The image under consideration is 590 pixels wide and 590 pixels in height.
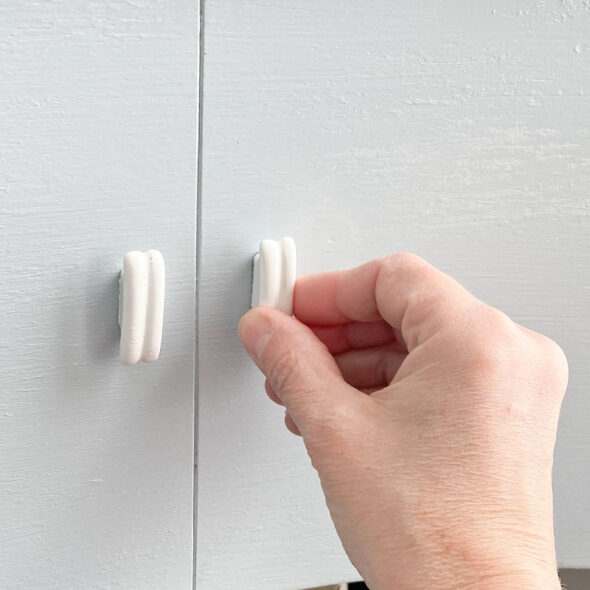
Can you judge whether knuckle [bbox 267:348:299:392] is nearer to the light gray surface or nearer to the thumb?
the thumb

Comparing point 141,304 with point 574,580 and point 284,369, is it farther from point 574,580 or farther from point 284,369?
point 574,580

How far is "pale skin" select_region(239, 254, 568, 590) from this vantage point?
12.8 inches

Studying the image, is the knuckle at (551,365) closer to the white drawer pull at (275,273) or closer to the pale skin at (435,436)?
the pale skin at (435,436)

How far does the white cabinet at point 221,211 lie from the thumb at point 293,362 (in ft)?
0.10

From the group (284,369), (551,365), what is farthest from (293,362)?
(551,365)

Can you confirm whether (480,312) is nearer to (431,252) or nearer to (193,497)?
(431,252)

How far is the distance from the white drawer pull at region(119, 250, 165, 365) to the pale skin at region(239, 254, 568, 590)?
4 centimetres

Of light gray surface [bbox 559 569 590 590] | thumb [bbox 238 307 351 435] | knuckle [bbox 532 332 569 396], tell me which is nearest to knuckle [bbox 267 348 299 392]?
thumb [bbox 238 307 351 435]

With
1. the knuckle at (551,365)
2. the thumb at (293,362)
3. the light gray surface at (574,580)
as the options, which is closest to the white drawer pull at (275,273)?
the thumb at (293,362)

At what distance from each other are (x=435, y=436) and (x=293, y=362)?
7 centimetres

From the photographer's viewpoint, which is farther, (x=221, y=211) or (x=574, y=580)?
(x=574, y=580)

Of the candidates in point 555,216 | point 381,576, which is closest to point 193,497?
point 381,576

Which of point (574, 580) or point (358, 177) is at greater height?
point (358, 177)

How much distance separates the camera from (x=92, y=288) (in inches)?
14.9
